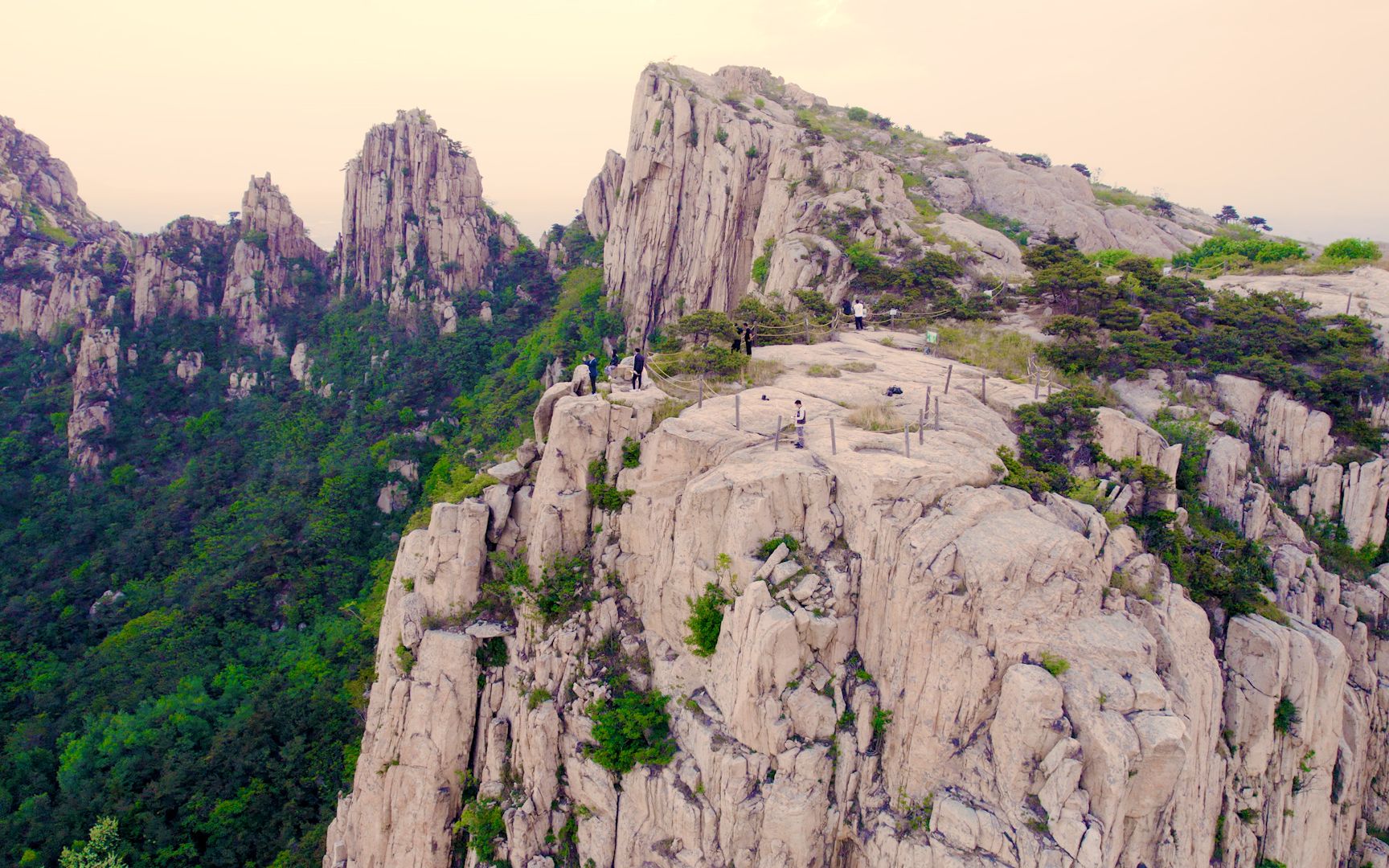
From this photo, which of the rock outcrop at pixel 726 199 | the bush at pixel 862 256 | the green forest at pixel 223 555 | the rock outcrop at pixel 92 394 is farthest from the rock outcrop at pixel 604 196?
the rock outcrop at pixel 92 394

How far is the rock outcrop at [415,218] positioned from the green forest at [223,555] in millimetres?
2574

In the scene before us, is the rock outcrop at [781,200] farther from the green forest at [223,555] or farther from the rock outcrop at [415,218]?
the rock outcrop at [415,218]

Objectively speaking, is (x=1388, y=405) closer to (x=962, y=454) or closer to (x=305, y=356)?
(x=962, y=454)

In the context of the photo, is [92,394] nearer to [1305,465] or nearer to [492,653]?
[492,653]

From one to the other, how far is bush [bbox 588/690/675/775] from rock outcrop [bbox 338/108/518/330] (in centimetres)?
4984

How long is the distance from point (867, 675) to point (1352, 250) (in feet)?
115

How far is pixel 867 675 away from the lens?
15.9 metres

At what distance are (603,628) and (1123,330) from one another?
23.1m

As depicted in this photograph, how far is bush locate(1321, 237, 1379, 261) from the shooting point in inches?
1297

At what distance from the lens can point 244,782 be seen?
30.8 meters

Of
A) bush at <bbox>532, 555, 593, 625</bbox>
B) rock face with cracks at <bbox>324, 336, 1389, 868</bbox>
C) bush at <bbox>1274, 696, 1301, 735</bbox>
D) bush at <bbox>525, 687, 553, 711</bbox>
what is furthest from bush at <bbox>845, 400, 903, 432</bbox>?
bush at <bbox>525, 687, 553, 711</bbox>

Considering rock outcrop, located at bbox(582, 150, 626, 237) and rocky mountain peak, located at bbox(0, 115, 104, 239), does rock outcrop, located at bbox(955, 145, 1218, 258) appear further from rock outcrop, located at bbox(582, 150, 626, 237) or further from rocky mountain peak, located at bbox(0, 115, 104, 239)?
rocky mountain peak, located at bbox(0, 115, 104, 239)

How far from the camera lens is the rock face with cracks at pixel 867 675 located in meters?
13.9

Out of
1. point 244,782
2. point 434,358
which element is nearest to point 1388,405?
point 244,782
